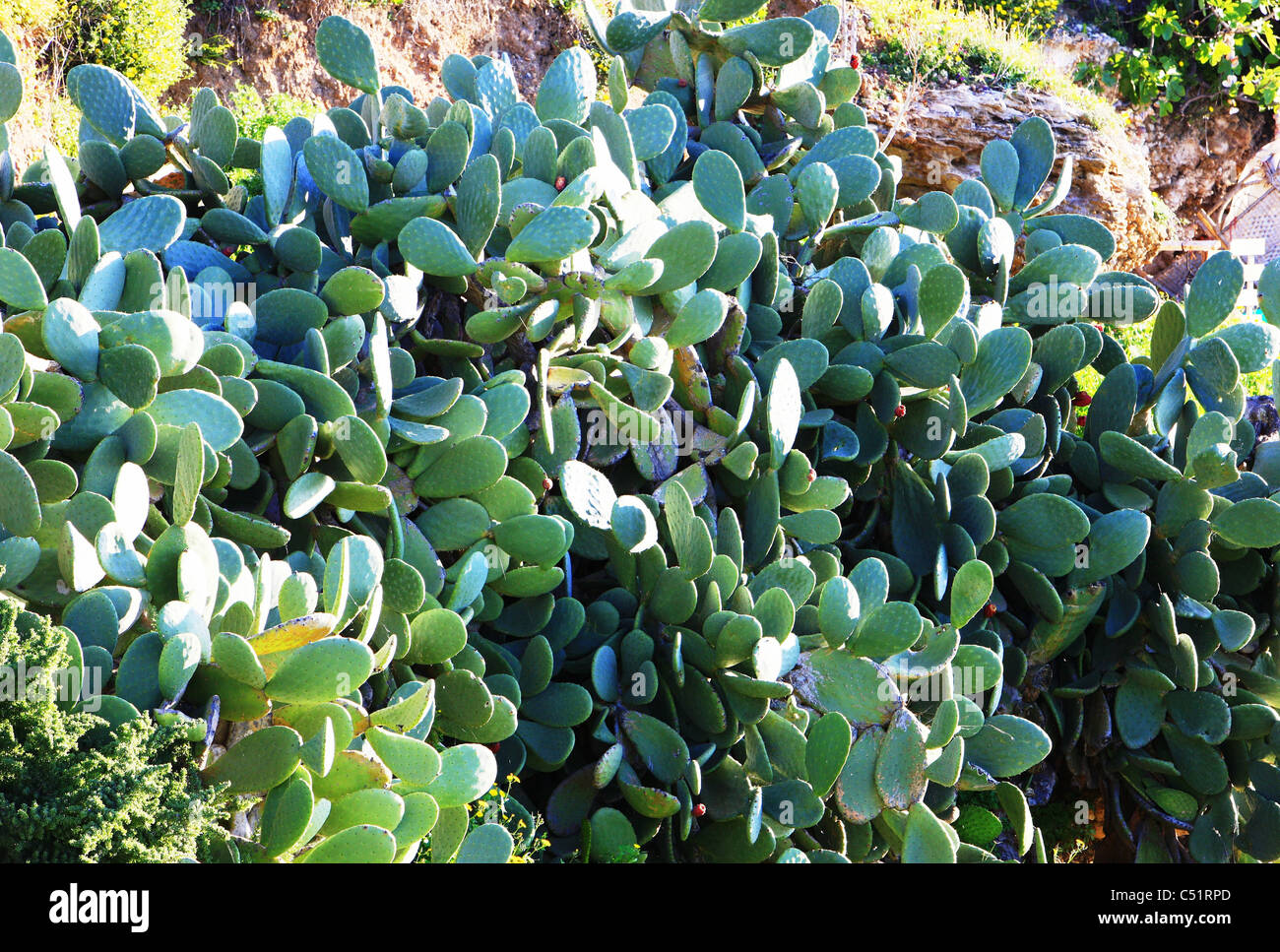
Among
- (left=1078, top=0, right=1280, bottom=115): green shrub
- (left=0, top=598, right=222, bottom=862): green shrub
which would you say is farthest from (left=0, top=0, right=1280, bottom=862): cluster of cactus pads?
(left=1078, top=0, right=1280, bottom=115): green shrub

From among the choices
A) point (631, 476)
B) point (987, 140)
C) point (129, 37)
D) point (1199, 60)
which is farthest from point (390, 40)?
point (1199, 60)

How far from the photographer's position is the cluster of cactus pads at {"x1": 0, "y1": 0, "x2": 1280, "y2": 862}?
6.83 feet

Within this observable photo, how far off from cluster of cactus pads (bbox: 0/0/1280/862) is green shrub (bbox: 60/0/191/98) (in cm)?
445

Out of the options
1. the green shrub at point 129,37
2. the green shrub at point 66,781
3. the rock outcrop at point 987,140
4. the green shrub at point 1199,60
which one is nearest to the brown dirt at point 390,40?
the green shrub at point 129,37

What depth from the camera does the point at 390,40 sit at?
886 cm

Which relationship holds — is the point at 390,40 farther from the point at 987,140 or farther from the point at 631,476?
the point at 631,476

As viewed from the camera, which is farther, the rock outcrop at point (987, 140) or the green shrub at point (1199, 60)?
the green shrub at point (1199, 60)

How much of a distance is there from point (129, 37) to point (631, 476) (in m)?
5.79

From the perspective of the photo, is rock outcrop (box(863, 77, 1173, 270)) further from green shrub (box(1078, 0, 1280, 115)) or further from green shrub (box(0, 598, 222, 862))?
green shrub (box(0, 598, 222, 862))

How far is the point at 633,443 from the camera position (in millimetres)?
2998

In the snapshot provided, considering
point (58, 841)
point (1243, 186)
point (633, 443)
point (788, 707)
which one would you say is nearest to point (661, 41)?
point (633, 443)

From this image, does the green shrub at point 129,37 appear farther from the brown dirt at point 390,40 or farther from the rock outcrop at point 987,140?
the rock outcrop at point 987,140

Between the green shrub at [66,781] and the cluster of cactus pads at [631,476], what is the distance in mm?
105

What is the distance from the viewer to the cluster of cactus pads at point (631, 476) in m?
2.08
